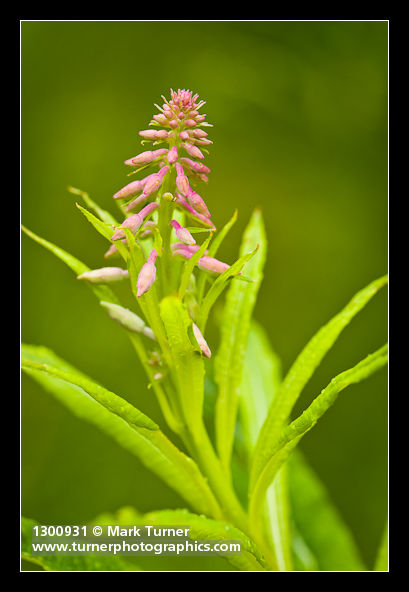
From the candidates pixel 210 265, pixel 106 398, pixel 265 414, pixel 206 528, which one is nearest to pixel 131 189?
pixel 210 265

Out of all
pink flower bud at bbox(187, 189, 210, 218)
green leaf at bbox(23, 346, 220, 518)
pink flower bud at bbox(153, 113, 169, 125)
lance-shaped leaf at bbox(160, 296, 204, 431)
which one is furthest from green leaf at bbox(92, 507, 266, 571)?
pink flower bud at bbox(153, 113, 169, 125)

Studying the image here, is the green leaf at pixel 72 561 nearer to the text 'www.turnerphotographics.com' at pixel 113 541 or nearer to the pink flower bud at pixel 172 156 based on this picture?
the text 'www.turnerphotographics.com' at pixel 113 541

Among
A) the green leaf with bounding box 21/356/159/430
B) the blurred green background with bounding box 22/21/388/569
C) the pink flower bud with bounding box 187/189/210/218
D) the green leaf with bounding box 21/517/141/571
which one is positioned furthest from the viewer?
the blurred green background with bounding box 22/21/388/569

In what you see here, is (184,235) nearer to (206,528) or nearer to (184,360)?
(184,360)

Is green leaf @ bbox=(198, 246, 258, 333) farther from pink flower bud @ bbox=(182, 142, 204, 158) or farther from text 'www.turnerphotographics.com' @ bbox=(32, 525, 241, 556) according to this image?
text 'www.turnerphotographics.com' @ bbox=(32, 525, 241, 556)

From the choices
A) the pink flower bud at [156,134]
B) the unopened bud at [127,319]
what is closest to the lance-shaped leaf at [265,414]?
the unopened bud at [127,319]
